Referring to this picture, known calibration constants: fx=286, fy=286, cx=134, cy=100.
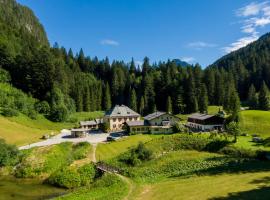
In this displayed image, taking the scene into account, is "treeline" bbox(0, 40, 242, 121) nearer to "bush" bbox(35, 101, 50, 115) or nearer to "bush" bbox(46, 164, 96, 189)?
"bush" bbox(35, 101, 50, 115)

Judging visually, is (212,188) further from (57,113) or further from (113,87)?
(113,87)

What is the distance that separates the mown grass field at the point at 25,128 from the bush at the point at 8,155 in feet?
30.4

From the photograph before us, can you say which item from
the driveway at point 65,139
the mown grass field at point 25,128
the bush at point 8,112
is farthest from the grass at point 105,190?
the bush at point 8,112

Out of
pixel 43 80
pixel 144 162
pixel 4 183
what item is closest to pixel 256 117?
pixel 144 162

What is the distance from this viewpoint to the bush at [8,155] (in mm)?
48031

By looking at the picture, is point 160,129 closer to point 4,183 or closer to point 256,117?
point 256,117

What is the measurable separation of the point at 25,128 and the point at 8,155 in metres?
22.7

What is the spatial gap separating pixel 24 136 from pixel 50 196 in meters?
32.1

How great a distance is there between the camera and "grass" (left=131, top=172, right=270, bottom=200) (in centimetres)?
2702

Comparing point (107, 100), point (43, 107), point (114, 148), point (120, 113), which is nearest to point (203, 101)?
point (120, 113)

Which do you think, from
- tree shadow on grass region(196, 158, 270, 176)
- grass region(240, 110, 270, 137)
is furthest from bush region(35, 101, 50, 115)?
tree shadow on grass region(196, 158, 270, 176)

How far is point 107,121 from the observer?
8588 centimetres

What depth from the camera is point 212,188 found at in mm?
29812

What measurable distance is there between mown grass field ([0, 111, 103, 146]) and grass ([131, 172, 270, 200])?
1507 inches
